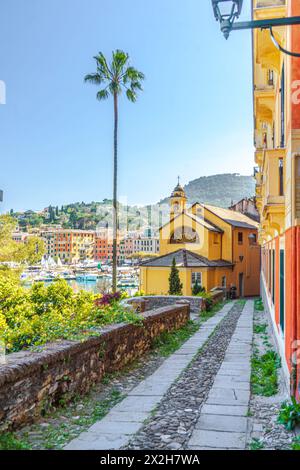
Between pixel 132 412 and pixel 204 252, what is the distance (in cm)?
2757

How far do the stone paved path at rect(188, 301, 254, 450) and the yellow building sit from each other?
20.9 m

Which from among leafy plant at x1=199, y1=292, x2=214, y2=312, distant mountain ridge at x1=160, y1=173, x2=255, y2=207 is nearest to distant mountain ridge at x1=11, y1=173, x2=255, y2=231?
distant mountain ridge at x1=160, y1=173, x2=255, y2=207

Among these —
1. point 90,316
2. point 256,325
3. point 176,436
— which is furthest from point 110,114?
point 176,436

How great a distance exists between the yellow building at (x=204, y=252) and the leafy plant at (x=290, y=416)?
25237 millimetres

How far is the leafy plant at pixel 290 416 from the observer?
17.1 ft

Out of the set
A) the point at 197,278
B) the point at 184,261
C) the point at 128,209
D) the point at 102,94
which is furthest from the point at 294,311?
the point at 128,209

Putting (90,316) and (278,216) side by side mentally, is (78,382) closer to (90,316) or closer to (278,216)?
(90,316)

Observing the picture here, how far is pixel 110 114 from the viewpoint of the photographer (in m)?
26.0

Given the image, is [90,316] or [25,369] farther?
[90,316]

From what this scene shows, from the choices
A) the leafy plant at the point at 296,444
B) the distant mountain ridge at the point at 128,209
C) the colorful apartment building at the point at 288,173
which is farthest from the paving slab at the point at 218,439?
the distant mountain ridge at the point at 128,209

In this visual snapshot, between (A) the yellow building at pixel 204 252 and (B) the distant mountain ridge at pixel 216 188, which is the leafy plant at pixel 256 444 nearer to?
(A) the yellow building at pixel 204 252

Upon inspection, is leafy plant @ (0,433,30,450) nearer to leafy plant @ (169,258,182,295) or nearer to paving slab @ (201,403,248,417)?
paving slab @ (201,403,248,417)
